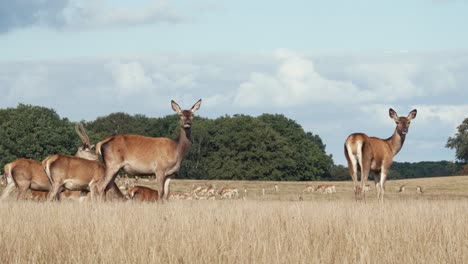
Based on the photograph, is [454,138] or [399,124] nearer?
[399,124]

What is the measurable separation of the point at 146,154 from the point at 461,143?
3197 inches

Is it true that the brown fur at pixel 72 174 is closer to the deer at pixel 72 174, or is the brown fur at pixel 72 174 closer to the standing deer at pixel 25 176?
the deer at pixel 72 174

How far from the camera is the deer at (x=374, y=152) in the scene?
19016mm

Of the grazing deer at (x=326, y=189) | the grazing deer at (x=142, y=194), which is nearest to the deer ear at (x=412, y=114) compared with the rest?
the grazing deer at (x=142, y=194)

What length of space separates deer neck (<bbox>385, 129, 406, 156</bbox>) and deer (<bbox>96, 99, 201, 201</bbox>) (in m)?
5.65

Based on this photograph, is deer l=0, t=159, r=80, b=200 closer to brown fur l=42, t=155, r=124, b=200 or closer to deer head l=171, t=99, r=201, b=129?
brown fur l=42, t=155, r=124, b=200

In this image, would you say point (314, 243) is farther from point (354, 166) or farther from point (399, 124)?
point (399, 124)

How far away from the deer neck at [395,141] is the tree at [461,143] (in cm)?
7486

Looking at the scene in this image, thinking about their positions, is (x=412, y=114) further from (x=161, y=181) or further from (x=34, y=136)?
(x=34, y=136)

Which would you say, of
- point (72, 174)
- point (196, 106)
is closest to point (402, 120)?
point (196, 106)

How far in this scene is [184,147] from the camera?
57.9ft

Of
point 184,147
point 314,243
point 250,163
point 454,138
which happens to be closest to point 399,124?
point 184,147

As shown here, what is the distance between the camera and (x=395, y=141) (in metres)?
20.2

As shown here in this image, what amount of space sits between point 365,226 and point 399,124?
1048 centimetres
